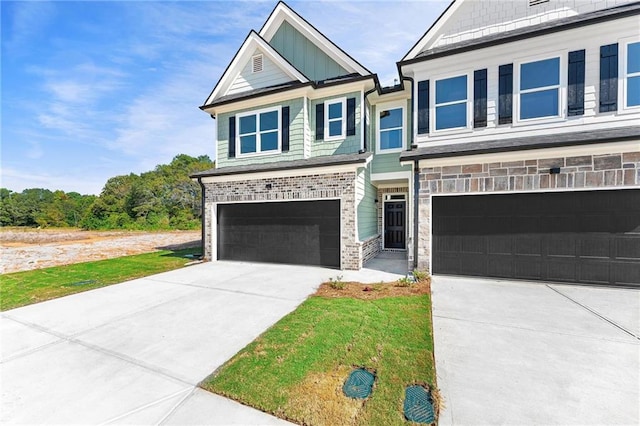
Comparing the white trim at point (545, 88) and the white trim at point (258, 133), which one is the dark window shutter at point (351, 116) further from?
the white trim at point (545, 88)

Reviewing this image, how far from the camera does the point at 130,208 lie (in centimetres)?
3681

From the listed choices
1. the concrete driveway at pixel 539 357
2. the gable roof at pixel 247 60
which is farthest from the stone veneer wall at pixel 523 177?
the gable roof at pixel 247 60

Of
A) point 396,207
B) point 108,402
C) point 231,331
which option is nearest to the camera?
point 108,402

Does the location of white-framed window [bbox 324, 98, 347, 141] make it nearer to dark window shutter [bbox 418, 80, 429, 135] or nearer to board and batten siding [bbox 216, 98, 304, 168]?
board and batten siding [bbox 216, 98, 304, 168]

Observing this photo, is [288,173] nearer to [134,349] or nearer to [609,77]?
[134,349]

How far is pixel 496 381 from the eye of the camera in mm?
2982

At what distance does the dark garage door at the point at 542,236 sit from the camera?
6.32 meters

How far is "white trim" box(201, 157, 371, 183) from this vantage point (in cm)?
878

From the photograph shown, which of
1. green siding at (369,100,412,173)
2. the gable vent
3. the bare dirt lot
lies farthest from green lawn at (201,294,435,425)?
the bare dirt lot

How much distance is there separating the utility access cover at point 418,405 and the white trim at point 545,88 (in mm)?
7881

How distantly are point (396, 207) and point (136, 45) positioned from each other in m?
13.4

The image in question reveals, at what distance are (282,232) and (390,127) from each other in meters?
6.28

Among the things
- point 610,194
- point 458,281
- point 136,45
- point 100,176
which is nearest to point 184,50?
point 136,45

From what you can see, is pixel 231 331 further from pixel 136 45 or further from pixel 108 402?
pixel 136 45
